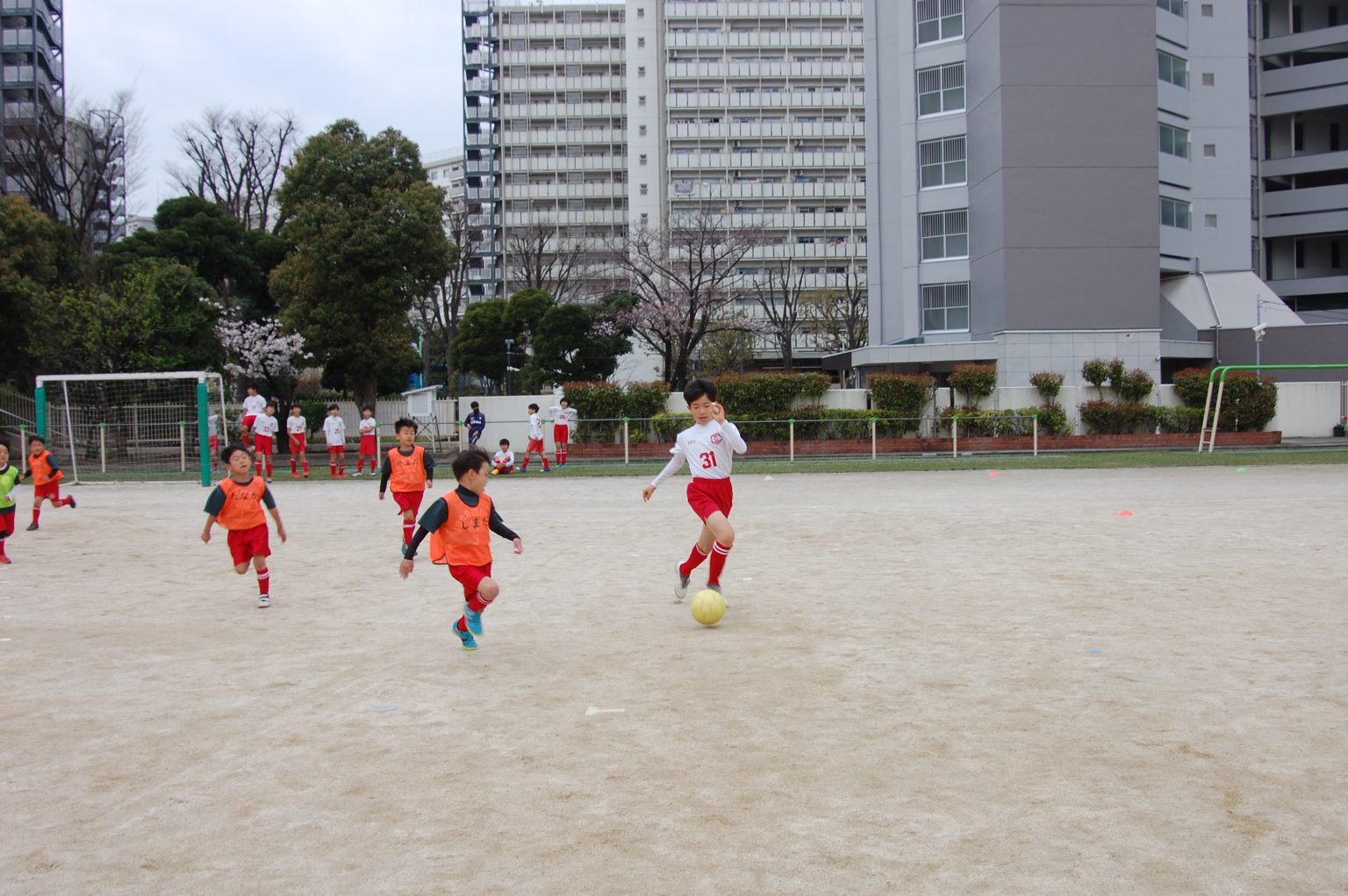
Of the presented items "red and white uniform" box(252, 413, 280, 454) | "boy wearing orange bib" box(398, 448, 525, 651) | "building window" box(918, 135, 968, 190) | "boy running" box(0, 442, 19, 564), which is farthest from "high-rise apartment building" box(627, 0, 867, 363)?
"boy wearing orange bib" box(398, 448, 525, 651)

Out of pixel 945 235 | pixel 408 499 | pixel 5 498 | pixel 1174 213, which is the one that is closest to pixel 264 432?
pixel 5 498

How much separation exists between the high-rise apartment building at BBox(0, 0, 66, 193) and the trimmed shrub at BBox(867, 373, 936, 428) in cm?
5181

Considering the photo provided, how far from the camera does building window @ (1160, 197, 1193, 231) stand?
142 ft

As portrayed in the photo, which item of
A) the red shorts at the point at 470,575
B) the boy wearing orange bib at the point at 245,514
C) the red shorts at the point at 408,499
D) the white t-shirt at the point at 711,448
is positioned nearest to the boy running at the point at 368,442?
the red shorts at the point at 408,499

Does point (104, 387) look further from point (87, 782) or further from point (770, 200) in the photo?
point (770, 200)

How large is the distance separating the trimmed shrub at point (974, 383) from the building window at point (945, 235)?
30.9 ft

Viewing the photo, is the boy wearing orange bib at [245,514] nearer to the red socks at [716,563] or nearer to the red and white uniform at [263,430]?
the red socks at [716,563]

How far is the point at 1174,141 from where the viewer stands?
4344 centimetres

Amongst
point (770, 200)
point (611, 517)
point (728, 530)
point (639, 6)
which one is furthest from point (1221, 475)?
point (639, 6)

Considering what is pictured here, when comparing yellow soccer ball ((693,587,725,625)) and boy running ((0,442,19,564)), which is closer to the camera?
yellow soccer ball ((693,587,725,625))

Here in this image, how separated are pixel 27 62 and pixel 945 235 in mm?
61129

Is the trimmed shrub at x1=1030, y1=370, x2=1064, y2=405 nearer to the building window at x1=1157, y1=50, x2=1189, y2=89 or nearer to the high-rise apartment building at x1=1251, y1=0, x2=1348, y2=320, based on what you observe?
the building window at x1=1157, y1=50, x2=1189, y2=89

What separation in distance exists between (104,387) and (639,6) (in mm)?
56462

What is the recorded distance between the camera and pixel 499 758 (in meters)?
5.36
